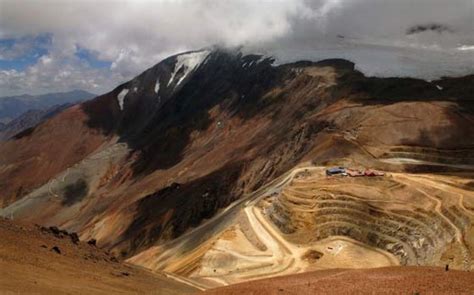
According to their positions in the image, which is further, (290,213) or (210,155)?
(210,155)

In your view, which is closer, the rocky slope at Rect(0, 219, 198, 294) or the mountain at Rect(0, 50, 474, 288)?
the rocky slope at Rect(0, 219, 198, 294)

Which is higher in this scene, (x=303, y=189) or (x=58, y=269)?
(x=58, y=269)

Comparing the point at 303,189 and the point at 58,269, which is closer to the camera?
the point at 58,269

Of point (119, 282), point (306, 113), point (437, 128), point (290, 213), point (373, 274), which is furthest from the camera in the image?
point (306, 113)

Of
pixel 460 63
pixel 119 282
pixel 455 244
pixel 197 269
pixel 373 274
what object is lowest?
pixel 197 269

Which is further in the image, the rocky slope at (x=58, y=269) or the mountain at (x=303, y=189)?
the mountain at (x=303, y=189)

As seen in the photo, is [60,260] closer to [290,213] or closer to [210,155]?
[290,213]

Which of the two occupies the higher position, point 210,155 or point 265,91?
point 265,91

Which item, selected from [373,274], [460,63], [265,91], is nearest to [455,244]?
[373,274]
